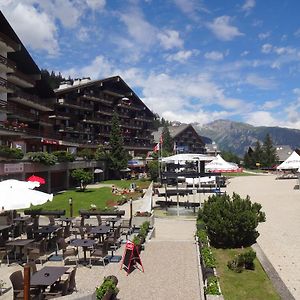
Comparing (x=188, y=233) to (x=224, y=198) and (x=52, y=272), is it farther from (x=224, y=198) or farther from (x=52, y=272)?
(x=52, y=272)

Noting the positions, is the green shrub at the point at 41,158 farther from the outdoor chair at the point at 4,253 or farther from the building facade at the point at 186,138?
the building facade at the point at 186,138

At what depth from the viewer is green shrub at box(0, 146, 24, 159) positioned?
36.4 meters

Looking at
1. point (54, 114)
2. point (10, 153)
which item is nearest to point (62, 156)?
point (10, 153)

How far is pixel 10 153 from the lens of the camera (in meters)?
37.3

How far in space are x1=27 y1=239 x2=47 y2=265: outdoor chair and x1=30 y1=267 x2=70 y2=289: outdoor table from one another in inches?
158

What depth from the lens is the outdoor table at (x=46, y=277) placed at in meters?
10.8

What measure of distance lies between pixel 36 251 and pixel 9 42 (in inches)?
1438

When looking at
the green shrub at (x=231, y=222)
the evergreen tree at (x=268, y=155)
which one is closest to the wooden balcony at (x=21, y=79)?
the green shrub at (x=231, y=222)

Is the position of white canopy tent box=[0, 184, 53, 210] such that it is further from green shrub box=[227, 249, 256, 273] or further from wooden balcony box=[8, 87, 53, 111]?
wooden balcony box=[8, 87, 53, 111]

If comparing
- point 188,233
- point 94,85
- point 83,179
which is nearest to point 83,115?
point 94,85

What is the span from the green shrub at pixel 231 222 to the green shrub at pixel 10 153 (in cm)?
2297

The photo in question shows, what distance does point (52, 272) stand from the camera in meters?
11.6

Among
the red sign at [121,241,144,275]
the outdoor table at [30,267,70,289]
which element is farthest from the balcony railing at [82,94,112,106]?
the outdoor table at [30,267,70,289]

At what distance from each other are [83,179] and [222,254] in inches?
1298
